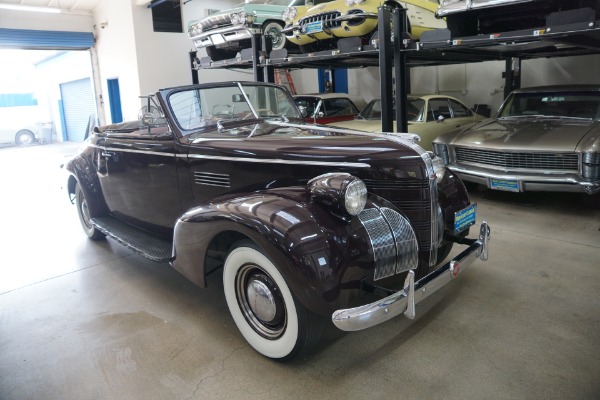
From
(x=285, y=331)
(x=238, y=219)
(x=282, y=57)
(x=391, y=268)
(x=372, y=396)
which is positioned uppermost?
(x=282, y=57)

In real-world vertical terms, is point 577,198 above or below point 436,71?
below

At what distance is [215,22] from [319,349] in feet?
24.3

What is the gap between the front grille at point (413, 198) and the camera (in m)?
2.68

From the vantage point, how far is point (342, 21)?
20.6 feet

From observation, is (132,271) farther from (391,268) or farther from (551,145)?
(551,145)

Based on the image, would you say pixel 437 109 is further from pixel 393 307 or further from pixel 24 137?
pixel 24 137

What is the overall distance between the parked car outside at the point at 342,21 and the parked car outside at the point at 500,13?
3.06 feet

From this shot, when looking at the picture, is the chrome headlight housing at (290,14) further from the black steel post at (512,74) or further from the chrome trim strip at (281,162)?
the chrome trim strip at (281,162)

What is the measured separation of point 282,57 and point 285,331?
5.80 m

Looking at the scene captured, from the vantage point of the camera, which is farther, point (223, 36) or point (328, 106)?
point (328, 106)

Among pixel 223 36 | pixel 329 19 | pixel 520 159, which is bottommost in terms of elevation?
pixel 520 159

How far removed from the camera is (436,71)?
38.5ft

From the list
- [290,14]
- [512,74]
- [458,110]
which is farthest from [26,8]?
[512,74]

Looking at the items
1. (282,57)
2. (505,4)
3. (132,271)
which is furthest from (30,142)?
(505,4)
